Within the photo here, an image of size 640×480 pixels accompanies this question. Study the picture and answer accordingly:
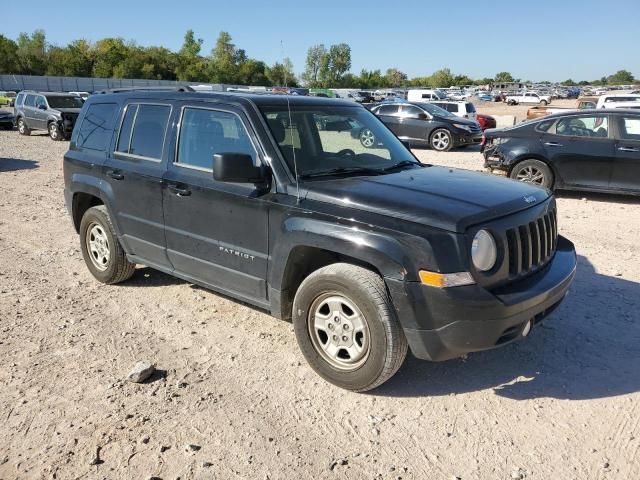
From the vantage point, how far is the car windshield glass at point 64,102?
21250 mm

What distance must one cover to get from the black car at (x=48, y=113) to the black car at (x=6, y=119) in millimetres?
1035

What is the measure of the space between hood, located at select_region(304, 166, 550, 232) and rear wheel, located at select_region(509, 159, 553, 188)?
20.2 ft

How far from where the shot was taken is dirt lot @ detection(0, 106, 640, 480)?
2.88 m

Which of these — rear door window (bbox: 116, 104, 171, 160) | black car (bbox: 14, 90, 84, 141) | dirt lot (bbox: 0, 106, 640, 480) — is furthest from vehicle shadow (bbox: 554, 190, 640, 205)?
black car (bbox: 14, 90, 84, 141)

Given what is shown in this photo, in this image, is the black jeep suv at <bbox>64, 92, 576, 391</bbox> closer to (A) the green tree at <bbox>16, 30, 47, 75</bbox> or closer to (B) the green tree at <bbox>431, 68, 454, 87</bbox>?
(A) the green tree at <bbox>16, 30, 47, 75</bbox>

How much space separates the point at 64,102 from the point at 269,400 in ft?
71.2

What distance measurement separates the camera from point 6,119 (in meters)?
23.5

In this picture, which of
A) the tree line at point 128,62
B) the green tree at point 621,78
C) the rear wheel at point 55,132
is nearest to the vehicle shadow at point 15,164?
the rear wheel at point 55,132

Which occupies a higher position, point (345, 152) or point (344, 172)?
point (345, 152)

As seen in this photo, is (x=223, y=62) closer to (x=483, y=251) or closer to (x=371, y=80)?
(x=371, y=80)

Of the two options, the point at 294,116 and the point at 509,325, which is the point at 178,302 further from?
the point at 509,325

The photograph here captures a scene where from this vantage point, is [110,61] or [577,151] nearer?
[577,151]

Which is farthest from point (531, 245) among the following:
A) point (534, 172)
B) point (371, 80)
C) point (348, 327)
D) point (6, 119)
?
point (371, 80)

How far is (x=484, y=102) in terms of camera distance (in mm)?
66438
